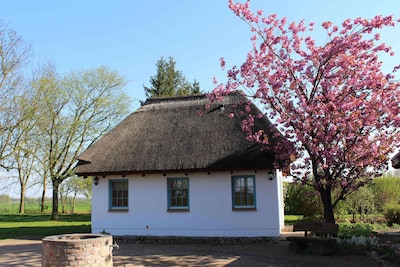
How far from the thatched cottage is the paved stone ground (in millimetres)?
1111

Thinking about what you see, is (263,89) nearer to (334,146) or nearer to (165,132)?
(334,146)

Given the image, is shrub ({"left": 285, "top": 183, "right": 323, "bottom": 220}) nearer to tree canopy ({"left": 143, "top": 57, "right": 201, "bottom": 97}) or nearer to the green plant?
the green plant

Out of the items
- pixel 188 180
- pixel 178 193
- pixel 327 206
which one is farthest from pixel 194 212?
pixel 327 206

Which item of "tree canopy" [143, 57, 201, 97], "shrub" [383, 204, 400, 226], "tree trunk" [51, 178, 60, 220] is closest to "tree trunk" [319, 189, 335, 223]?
"shrub" [383, 204, 400, 226]

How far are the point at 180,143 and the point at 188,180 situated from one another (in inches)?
60.6

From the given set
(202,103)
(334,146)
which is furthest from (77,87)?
(334,146)

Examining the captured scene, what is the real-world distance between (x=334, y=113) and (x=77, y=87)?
64.8 ft

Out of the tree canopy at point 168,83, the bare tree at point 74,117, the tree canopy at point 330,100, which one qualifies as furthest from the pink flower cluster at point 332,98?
the tree canopy at point 168,83

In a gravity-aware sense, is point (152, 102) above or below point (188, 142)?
above

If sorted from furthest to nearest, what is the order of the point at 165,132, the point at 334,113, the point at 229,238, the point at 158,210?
the point at 165,132, the point at 158,210, the point at 229,238, the point at 334,113

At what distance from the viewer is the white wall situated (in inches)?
551

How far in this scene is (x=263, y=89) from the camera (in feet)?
41.9

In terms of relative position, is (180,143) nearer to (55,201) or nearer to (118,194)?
(118,194)

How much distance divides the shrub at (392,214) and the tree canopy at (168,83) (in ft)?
87.2
